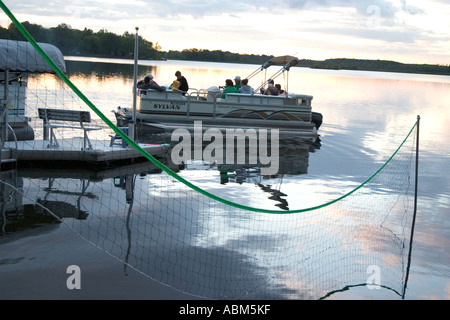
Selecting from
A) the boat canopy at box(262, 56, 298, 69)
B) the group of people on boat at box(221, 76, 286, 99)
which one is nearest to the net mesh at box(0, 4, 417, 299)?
the group of people on boat at box(221, 76, 286, 99)

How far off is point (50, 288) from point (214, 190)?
6.05m

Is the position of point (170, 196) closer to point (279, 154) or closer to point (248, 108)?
point (279, 154)

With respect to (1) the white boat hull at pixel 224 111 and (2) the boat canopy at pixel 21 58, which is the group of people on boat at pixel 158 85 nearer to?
(1) the white boat hull at pixel 224 111

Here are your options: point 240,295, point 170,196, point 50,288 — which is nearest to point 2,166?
point 170,196

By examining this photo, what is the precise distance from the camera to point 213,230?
29.7 feet
